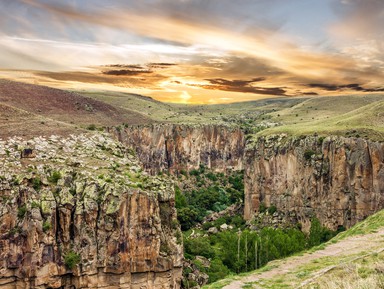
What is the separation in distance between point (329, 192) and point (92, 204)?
140 feet

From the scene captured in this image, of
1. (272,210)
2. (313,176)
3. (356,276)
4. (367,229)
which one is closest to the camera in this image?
(356,276)

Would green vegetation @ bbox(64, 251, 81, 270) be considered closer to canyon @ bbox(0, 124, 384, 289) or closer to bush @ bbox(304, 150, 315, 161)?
canyon @ bbox(0, 124, 384, 289)

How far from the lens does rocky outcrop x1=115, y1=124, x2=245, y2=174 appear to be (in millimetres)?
112438

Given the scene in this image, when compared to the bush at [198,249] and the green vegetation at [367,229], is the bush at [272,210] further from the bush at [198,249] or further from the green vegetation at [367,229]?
the green vegetation at [367,229]

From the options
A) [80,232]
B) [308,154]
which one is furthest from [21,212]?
[308,154]

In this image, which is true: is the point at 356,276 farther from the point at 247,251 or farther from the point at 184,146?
the point at 184,146

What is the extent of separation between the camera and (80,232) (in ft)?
131

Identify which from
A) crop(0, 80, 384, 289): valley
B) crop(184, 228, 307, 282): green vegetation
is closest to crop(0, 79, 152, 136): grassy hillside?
crop(0, 80, 384, 289): valley

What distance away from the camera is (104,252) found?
39.5 m

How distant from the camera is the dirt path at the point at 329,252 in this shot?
2369 cm

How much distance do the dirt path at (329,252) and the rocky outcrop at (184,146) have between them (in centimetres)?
7946

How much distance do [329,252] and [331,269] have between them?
7.78 metres

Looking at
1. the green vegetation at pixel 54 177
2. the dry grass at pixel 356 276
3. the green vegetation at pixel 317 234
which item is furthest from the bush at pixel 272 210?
the dry grass at pixel 356 276

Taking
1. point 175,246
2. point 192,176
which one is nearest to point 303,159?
point 175,246
